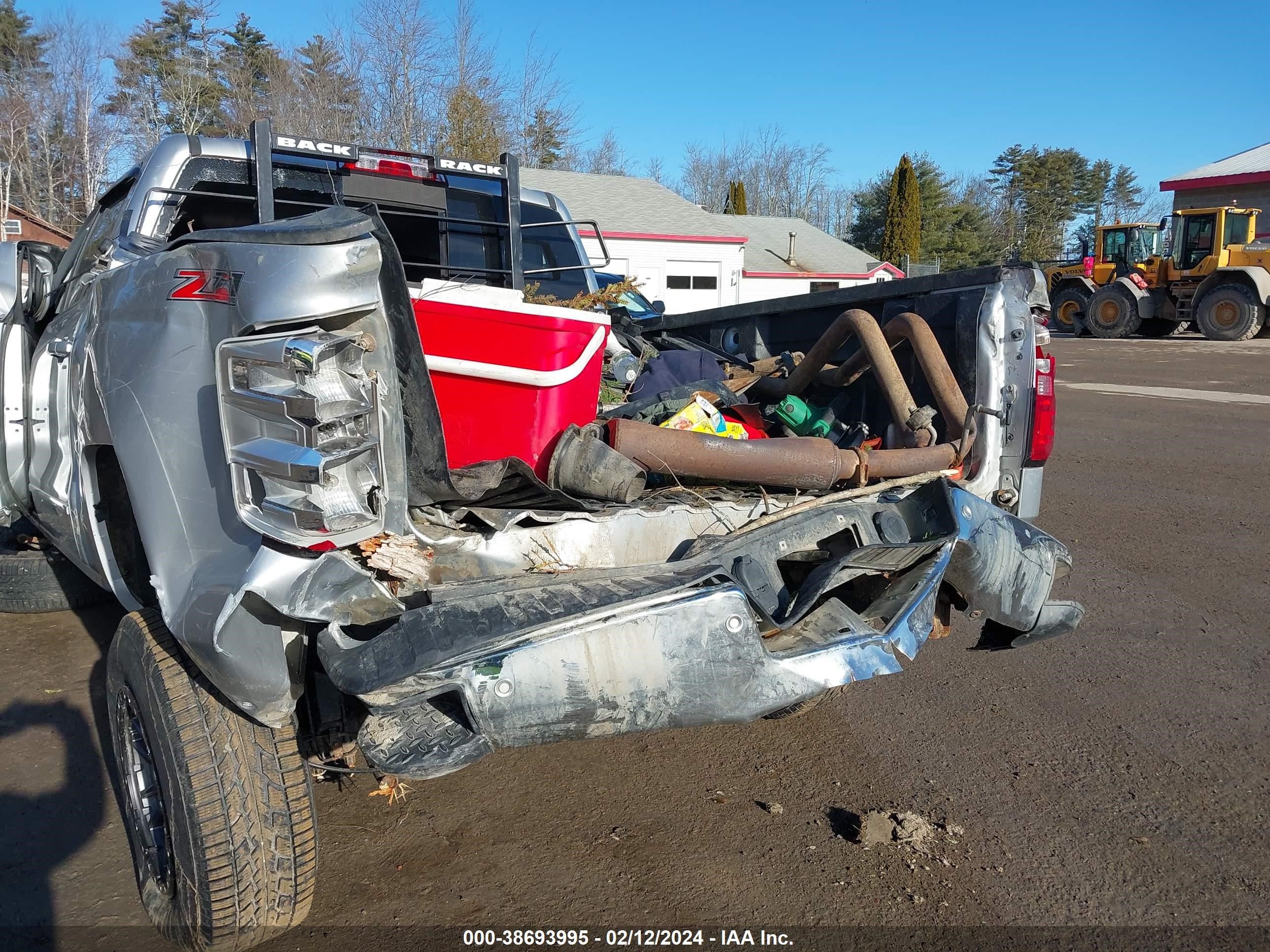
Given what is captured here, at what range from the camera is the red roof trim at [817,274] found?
32906 mm

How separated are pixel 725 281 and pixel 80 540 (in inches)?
1104

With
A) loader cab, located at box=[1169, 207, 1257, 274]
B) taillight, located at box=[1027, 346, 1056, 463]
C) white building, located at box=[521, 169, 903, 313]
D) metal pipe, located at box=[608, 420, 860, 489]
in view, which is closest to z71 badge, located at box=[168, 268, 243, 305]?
metal pipe, located at box=[608, 420, 860, 489]

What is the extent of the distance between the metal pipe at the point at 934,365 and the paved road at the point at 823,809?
4.15ft

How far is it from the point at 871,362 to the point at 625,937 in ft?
6.87

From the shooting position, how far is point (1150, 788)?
316 centimetres

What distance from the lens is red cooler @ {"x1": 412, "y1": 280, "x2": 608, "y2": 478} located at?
2531mm

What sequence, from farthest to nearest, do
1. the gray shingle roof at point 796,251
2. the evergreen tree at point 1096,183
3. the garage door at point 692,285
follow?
the evergreen tree at point 1096,183, the gray shingle roof at point 796,251, the garage door at point 692,285

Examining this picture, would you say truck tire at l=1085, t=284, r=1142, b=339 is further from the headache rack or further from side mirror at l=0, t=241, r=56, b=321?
side mirror at l=0, t=241, r=56, b=321

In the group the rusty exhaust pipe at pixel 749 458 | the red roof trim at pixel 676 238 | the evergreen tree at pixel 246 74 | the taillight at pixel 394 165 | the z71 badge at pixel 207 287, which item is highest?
the evergreen tree at pixel 246 74

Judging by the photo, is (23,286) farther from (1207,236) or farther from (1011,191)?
(1011,191)

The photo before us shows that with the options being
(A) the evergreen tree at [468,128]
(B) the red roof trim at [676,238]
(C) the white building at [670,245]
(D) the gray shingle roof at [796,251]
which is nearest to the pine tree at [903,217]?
(D) the gray shingle roof at [796,251]

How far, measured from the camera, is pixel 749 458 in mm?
2844

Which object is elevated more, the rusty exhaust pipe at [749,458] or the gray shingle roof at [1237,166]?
the gray shingle roof at [1237,166]

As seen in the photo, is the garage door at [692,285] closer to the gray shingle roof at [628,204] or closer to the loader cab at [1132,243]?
the gray shingle roof at [628,204]
